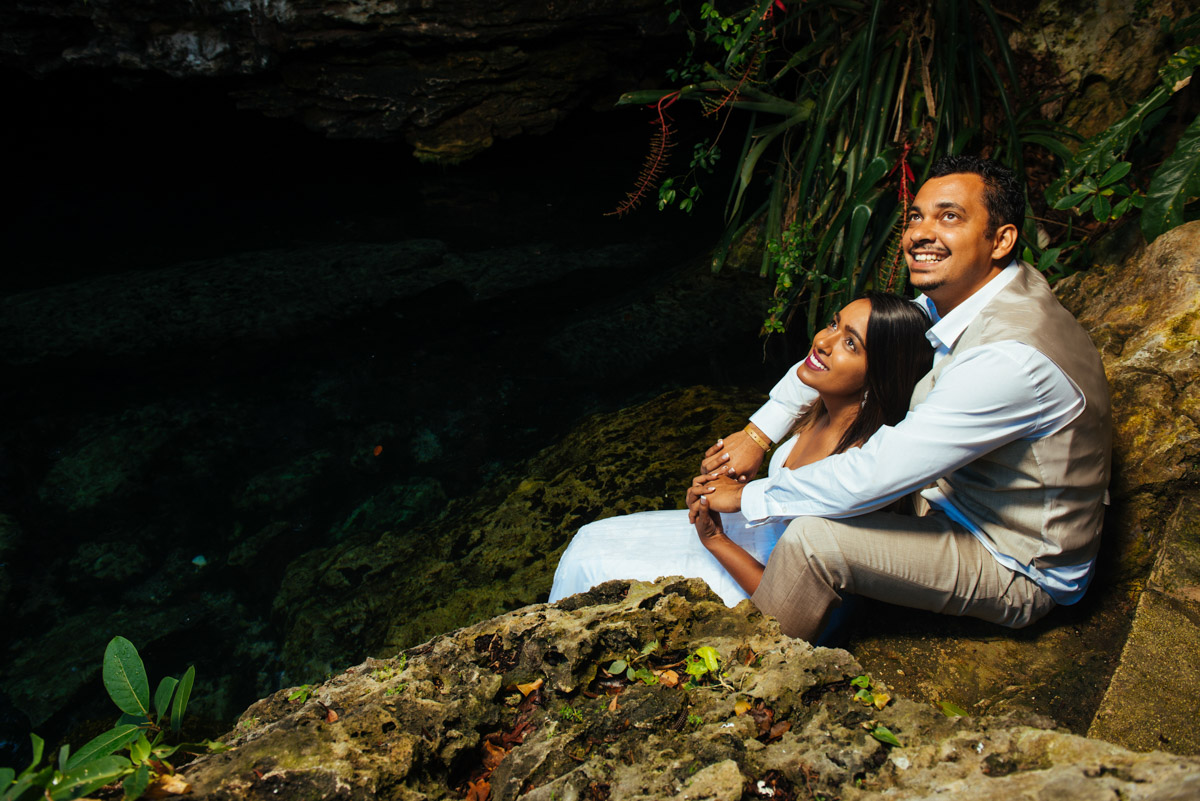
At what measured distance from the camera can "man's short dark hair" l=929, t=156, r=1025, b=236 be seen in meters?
1.74

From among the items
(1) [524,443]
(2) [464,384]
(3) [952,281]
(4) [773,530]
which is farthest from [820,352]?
(2) [464,384]

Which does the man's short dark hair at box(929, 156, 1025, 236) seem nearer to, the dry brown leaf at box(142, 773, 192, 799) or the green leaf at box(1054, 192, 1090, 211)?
the green leaf at box(1054, 192, 1090, 211)

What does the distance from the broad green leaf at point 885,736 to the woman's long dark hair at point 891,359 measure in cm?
86

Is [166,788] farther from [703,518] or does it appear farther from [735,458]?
[735,458]

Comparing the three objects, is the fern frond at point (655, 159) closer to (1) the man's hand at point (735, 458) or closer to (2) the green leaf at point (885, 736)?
(1) the man's hand at point (735, 458)

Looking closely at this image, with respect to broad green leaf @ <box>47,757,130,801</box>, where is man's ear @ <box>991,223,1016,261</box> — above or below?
above

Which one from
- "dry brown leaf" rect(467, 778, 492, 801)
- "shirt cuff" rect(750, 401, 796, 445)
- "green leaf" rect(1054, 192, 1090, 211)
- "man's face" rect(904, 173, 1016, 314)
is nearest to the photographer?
"dry brown leaf" rect(467, 778, 492, 801)

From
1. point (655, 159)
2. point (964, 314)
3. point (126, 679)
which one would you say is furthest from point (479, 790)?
point (655, 159)

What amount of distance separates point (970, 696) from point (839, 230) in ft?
7.64

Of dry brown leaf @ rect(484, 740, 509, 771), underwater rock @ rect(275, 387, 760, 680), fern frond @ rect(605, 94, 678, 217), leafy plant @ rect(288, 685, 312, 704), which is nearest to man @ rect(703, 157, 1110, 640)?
dry brown leaf @ rect(484, 740, 509, 771)

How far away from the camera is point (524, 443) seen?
12.4ft

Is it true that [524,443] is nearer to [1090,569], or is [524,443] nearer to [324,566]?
[324,566]

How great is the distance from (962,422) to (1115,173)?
149 centimetres

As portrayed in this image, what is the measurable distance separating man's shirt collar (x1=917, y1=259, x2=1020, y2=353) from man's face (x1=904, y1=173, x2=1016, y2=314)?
0.13 feet
